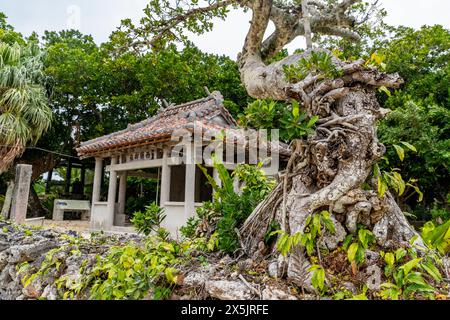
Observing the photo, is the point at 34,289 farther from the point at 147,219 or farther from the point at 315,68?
the point at 315,68

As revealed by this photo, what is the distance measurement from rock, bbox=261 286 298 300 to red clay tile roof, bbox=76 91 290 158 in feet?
15.6

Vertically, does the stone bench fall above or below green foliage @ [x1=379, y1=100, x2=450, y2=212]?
below

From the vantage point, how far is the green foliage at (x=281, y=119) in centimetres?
262

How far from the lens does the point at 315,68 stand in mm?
3023

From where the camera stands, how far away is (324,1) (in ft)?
16.1

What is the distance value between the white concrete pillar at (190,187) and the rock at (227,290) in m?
4.86

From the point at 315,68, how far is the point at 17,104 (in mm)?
10714

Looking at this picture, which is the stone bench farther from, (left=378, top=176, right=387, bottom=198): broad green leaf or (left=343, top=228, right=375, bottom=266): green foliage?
(left=378, top=176, right=387, bottom=198): broad green leaf

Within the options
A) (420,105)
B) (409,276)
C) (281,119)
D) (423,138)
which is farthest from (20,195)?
(420,105)

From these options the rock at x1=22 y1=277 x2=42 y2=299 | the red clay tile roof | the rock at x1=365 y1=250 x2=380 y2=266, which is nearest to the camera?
the rock at x1=365 y1=250 x2=380 y2=266

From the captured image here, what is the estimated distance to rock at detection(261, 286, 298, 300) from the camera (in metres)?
2.38

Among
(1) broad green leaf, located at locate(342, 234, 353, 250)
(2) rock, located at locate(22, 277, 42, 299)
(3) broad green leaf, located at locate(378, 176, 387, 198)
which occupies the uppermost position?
(3) broad green leaf, located at locate(378, 176, 387, 198)

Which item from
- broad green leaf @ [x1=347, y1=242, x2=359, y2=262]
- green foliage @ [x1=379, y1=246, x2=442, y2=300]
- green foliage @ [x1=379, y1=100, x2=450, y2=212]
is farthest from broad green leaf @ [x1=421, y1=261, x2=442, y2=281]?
green foliage @ [x1=379, y1=100, x2=450, y2=212]

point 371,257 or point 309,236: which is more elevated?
point 309,236
